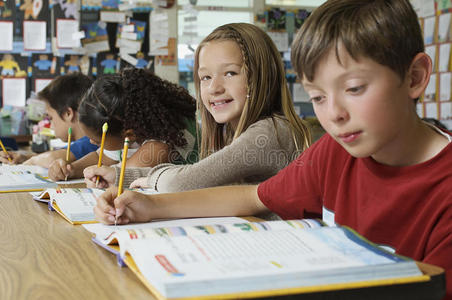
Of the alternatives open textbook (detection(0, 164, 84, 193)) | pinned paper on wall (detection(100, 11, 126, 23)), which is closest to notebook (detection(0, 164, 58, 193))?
open textbook (detection(0, 164, 84, 193))

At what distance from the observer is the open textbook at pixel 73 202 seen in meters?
1.00

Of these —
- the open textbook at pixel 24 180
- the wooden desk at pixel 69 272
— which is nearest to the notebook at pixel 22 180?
the open textbook at pixel 24 180

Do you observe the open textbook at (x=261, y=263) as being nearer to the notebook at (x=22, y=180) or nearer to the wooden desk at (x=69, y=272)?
the wooden desk at (x=69, y=272)

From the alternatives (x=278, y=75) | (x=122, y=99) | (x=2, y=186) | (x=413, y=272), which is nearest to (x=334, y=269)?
(x=413, y=272)

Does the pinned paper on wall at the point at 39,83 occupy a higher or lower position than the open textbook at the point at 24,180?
higher

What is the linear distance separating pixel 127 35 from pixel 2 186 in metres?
2.68

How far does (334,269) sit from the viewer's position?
502mm

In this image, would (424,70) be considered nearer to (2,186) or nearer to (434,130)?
(434,130)

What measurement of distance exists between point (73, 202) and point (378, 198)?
63 centimetres

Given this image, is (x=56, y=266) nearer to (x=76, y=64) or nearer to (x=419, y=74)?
(x=419, y=74)

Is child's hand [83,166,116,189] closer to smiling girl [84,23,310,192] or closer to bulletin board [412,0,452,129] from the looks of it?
smiling girl [84,23,310,192]

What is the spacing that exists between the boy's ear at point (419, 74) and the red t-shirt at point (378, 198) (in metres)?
0.10

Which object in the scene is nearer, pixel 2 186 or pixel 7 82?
pixel 2 186

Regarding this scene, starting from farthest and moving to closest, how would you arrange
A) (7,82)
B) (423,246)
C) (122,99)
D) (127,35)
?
1. (127,35)
2. (7,82)
3. (122,99)
4. (423,246)
